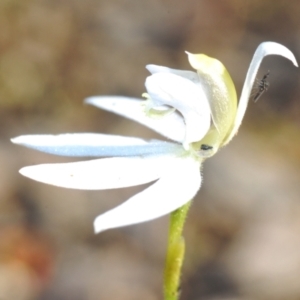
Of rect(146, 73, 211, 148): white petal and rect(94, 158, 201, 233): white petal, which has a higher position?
rect(146, 73, 211, 148): white petal

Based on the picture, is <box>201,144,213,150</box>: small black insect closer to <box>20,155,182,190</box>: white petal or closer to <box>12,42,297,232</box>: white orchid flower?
<box>12,42,297,232</box>: white orchid flower

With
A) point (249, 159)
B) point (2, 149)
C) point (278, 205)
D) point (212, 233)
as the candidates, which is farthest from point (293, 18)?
point (2, 149)

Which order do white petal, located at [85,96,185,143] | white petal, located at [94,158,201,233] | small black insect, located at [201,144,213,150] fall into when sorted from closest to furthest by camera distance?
white petal, located at [94,158,201,233]
small black insect, located at [201,144,213,150]
white petal, located at [85,96,185,143]

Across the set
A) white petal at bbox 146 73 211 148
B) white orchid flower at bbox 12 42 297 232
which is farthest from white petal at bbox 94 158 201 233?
white petal at bbox 146 73 211 148

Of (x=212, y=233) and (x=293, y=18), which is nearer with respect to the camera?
(x=212, y=233)

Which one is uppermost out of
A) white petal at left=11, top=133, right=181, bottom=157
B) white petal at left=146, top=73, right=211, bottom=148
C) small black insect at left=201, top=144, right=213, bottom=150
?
white petal at left=146, top=73, right=211, bottom=148

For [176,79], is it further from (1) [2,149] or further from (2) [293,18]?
(2) [293,18]

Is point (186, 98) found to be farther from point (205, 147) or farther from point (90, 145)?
point (90, 145)
